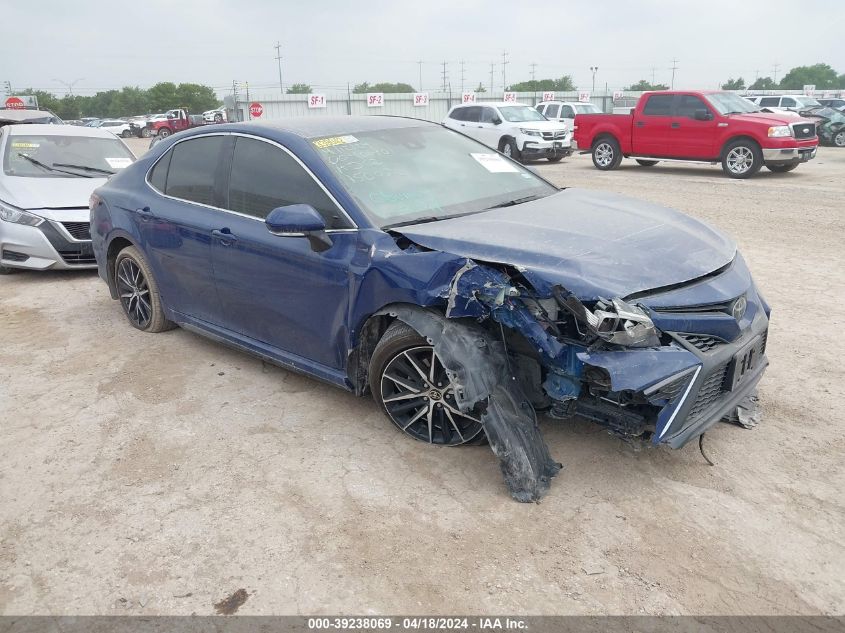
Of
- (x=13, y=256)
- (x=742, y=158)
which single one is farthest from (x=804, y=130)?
(x=13, y=256)

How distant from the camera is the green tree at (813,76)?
100 m

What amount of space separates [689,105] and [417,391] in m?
13.9

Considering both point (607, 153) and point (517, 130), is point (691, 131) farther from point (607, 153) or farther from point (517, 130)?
point (517, 130)

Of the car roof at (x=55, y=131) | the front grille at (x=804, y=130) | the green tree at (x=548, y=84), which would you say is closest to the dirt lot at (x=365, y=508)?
the car roof at (x=55, y=131)

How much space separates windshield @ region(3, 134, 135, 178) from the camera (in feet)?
26.8

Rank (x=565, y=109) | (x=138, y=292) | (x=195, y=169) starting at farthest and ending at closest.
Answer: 1. (x=565, y=109)
2. (x=138, y=292)
3. (x=195, y=169)

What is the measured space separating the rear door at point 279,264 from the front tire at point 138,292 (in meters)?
1.10

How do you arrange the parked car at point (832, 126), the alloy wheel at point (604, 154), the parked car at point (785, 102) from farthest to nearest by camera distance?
the parked car at point (785, 102), the parked car at point (832, 126), the alloy wheel at point (604, 154)

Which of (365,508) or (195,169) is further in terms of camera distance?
(195,169)

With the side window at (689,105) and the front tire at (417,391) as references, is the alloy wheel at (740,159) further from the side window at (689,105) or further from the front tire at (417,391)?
the front tire at (417,391)

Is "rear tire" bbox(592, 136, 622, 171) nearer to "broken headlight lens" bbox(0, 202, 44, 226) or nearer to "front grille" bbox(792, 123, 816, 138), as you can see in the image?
"front grille" bbox(792, 123, 816, 138)

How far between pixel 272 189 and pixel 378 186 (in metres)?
0.69

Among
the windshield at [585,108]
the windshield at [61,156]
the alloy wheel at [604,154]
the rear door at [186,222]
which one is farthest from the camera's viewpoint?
the windshield at [585,108]

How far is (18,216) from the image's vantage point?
24.0 feet
